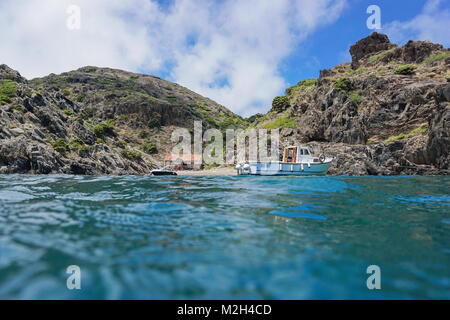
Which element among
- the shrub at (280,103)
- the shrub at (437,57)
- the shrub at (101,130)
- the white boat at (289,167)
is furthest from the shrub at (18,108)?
the shrub at (437,57)

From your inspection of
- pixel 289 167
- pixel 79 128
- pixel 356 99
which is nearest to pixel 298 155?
pixel 289 167

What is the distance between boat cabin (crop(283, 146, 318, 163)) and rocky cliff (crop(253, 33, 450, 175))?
8.23m

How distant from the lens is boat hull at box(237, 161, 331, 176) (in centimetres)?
2656

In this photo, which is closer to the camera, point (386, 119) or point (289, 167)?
point (289, 167)

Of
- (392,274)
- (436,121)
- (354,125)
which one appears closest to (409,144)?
(436,121)

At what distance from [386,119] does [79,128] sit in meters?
49.2

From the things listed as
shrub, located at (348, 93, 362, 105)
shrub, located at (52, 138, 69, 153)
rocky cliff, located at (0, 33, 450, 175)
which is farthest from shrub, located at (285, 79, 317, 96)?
shrub, located at (52, 138, 69, 153)

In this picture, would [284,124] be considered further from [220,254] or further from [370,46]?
[220,254]

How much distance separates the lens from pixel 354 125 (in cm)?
3884

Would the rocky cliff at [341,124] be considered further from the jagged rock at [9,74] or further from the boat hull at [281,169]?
the boat hull at [281,169]

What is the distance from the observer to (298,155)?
27.8 meters

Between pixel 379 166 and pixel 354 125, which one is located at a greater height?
pixel 354 125
